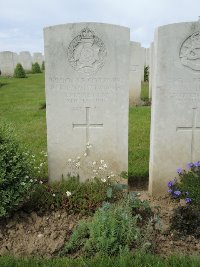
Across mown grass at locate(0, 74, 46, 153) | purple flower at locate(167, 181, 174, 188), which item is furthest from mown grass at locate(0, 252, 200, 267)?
mown grass at locate(0, 74, 46, 153)

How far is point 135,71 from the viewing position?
38.6ft

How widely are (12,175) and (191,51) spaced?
2.56 meters

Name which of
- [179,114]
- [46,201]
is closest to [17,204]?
[46,201]

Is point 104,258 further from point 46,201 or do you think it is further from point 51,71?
point 51,71

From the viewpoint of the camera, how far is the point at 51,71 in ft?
14.1

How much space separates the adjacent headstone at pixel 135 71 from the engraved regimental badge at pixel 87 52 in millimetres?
7347

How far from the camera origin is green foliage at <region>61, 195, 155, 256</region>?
3.15 meters

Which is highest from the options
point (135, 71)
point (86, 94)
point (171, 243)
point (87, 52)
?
point (87, 52)

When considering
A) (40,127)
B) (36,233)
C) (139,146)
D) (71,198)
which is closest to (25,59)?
(40,127)

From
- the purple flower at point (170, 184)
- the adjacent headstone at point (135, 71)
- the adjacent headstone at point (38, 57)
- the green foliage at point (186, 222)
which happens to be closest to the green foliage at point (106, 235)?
the green foliage at point (186, 222)

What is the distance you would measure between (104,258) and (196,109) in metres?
2.33

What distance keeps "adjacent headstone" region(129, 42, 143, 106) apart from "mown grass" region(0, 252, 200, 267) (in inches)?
347

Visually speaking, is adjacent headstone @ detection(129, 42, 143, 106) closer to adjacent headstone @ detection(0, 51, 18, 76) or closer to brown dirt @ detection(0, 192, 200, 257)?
brown dirt @ detection(0, 192, 200, 257)

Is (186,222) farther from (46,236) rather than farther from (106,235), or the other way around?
(46,236)
